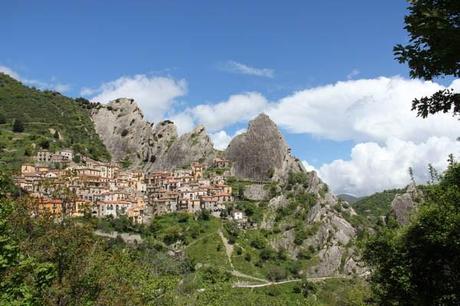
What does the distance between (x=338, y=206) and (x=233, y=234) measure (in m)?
50.3

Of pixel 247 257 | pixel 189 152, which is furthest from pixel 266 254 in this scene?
pixel 189 152

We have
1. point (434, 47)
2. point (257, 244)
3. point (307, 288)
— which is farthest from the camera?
point (257, 244)

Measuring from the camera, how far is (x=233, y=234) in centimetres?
12706

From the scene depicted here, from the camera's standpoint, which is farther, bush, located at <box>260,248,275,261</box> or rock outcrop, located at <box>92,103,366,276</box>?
rock outcrop, located at <box>92,103,366,276</box>

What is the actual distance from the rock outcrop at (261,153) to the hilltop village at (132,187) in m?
11.9

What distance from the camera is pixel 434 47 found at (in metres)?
11.2

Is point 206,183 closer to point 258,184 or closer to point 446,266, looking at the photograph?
point 258,184

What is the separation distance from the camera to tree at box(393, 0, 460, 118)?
10.6 meters

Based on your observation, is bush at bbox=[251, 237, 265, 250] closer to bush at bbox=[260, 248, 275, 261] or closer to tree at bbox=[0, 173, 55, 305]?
bush at bbox=[260, 248, 275, 261]

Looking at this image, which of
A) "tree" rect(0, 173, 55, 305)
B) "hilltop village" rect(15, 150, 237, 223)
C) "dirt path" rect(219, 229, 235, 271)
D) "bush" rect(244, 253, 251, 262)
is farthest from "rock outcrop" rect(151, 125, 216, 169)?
"tree" rect(0, 173, 55, 305)

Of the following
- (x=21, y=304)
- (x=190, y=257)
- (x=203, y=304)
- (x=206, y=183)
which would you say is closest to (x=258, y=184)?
(x=206, y=183)

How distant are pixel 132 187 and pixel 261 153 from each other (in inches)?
2117

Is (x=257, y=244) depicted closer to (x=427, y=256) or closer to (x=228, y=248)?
(x=228, y=248)

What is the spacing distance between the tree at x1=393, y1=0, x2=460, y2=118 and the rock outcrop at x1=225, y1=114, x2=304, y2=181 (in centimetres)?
16090
